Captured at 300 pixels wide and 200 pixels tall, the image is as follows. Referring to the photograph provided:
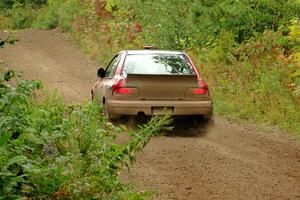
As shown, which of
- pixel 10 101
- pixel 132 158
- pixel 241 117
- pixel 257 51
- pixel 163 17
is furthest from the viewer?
pixel 163 17

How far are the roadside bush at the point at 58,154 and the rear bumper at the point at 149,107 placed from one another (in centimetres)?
410

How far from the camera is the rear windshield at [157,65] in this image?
11.7 metres

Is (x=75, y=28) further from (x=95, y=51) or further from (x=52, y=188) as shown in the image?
(x=52, y=188)

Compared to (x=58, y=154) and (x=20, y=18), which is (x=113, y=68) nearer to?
(x=58, y=154)

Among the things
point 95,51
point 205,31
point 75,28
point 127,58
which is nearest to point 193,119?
point 127,58

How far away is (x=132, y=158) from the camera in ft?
17.9

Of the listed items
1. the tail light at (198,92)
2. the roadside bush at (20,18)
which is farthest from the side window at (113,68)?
the roadside bush at (20,18)

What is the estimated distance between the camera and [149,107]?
11031mm

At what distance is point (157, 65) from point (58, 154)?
6.05 m

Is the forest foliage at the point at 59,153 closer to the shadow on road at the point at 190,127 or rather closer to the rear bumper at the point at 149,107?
the rear bumper at the point at 149,107

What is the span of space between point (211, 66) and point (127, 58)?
6.36 meters

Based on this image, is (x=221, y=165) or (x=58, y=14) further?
(x=58, y=14)

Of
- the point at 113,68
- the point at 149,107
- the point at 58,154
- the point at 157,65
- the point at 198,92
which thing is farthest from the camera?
the point at 113,68

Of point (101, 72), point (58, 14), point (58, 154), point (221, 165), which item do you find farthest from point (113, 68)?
point (58, 14)
